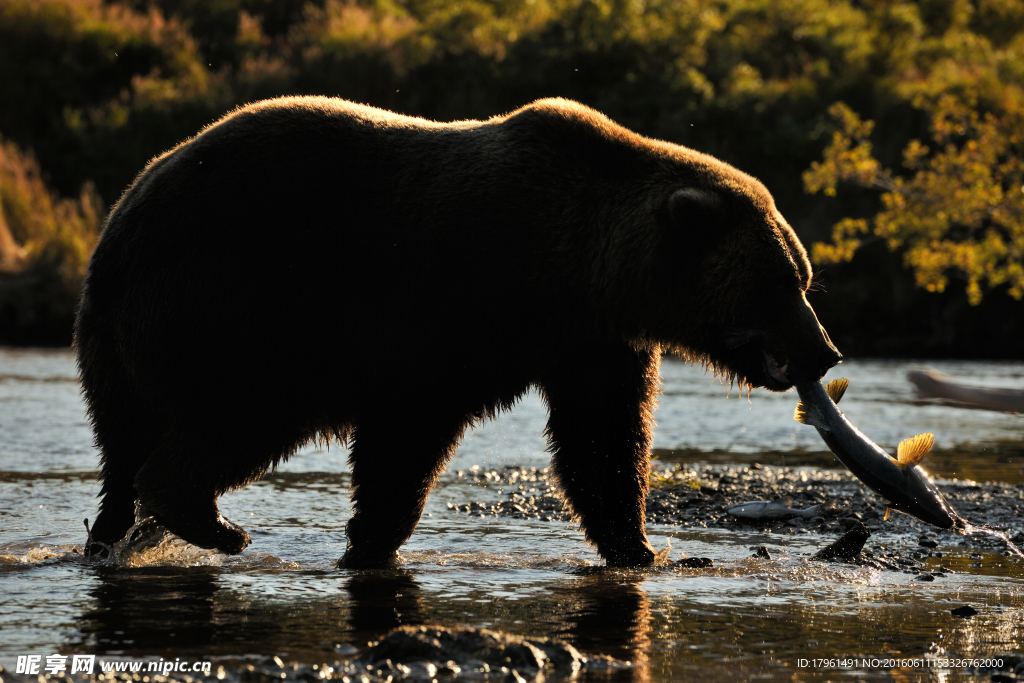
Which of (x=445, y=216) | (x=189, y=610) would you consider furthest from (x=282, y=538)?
(x=445, y=216)

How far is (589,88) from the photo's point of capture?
2450 cm

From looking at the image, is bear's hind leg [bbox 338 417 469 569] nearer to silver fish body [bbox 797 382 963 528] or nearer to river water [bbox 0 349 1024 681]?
river water [bbox 0 349 1024 681]

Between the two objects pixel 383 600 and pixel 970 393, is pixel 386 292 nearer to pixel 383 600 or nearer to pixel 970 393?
pixel 383 600

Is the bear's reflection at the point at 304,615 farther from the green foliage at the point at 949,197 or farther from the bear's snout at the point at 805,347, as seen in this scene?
the green foliage at the point at 949,197

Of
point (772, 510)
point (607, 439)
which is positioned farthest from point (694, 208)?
point (772, 510)

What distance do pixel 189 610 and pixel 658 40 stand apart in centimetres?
2222

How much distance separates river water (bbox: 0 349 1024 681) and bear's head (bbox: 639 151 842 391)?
91cm

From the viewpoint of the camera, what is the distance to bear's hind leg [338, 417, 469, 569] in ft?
15.5

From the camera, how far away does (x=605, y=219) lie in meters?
4.94

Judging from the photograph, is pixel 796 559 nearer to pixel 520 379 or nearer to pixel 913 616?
pixel 913 616

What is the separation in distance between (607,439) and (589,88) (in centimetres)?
2006

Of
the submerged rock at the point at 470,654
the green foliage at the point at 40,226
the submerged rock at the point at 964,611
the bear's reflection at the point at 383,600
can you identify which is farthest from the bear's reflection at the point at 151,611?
the green foliage at the point at 40,226

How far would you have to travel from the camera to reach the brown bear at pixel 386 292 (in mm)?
4582

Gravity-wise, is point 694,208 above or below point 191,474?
above
